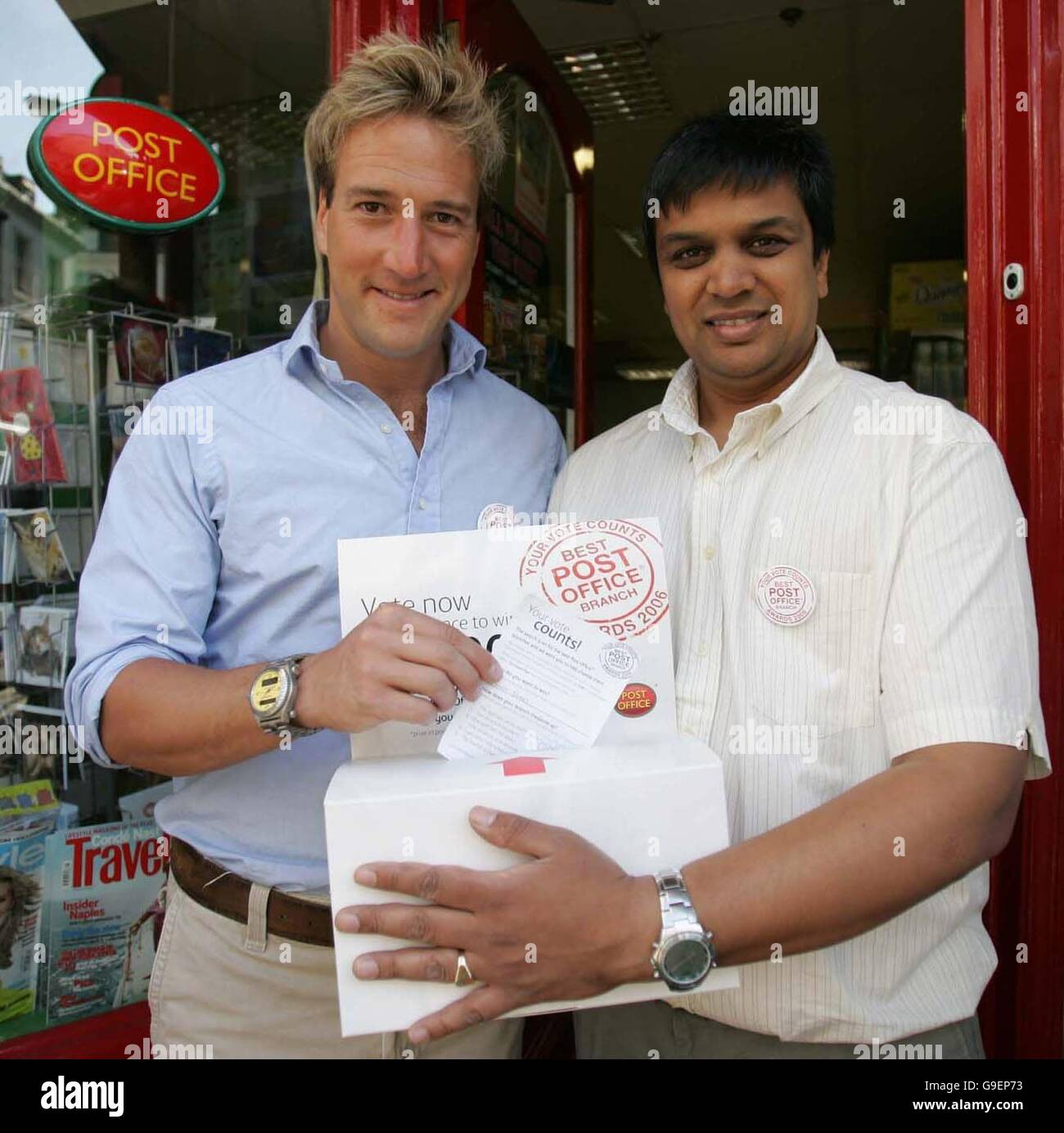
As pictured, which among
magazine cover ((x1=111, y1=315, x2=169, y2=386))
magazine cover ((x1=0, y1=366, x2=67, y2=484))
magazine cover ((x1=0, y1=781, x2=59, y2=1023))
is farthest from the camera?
magazine cover ((x1=111, y1=315, x2=169, y2=386))

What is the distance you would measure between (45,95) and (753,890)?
8.41 feet

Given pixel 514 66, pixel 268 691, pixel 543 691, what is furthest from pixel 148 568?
pixel 514 66

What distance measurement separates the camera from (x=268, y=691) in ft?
4.06

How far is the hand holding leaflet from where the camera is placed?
116 cm

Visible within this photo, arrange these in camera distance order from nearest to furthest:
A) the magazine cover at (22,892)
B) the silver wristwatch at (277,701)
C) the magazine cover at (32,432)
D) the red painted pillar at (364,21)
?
the silver wristwatch at (277,701) < the red painted pillar at (364,21) < the magazine cover at (22,892) < the magazine cover at (32,432)

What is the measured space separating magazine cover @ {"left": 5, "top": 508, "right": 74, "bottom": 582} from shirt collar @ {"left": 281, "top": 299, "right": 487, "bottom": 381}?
113 centimetres

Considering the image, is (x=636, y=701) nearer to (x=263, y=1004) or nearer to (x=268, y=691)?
(x=268, y=691)

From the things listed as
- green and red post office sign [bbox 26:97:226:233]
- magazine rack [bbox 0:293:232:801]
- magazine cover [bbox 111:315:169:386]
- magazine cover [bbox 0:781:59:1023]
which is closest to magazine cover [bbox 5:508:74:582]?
magazine rack [bbox 0:293:232:801]

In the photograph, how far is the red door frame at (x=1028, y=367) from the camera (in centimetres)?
159

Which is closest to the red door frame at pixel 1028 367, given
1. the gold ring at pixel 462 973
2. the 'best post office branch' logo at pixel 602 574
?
the 'best post office branch' logo at pixel 602 574

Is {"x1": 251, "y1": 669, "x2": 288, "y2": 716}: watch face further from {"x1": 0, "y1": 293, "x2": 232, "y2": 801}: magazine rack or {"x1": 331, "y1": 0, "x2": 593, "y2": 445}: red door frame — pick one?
{"x1": 0, "y1": 293, "x2": 232, "y2": 801}: magazine rack

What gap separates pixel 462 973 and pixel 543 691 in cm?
34

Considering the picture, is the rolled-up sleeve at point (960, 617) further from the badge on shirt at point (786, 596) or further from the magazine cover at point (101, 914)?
the magazine cover at point (101, 914)

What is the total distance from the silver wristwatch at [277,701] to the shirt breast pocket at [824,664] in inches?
24.3
